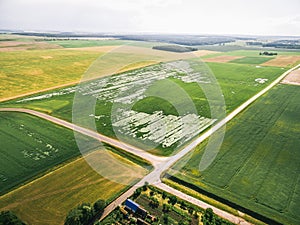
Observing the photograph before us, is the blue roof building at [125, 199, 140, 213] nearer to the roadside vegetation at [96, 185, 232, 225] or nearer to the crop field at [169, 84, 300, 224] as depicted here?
the roadside vegetation at [96, 185, 232, 225]

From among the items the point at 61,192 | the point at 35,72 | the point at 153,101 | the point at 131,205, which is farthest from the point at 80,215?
the point at 35,72

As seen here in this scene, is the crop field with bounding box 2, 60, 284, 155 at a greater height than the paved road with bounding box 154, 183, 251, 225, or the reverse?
the crop field with bounding box 2, 60, 284, 155

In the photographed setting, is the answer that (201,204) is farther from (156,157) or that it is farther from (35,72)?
(35,72)

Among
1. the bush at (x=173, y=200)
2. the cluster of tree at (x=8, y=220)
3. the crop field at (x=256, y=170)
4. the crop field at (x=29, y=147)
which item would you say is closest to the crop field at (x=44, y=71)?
the crop field at (x=29, y=147)

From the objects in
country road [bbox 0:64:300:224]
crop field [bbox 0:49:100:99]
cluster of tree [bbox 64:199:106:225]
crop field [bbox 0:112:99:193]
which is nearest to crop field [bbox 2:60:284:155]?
country road [bbox 0:64:300:224]

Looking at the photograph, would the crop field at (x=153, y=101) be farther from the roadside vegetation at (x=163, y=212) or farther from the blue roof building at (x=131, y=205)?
the blue roof building at (x=131, y=205)
